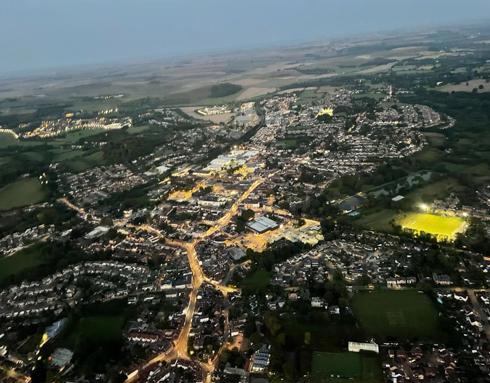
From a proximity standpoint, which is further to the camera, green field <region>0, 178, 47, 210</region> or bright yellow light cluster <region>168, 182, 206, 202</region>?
A: green field <region>0, 178, 47, 210</region>

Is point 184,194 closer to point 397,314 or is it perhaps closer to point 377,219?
point 377,219

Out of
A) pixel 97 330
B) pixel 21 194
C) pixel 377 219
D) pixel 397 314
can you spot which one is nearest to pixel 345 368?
pixel 397 314

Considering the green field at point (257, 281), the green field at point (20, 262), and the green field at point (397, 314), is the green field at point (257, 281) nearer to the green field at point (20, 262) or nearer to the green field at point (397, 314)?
the green field at point (397, 314)

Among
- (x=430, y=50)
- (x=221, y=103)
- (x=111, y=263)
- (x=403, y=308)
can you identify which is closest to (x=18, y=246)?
(x=111, y=263)

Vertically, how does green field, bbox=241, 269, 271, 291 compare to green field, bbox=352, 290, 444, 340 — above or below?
below

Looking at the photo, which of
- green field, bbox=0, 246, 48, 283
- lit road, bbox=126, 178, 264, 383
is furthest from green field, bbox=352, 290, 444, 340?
green field, bbox=0, 246, 48, 283

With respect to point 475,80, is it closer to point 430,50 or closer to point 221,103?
point 221,103

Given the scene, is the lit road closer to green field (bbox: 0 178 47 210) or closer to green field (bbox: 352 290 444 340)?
green field (bbox: 352 290 444 340)
